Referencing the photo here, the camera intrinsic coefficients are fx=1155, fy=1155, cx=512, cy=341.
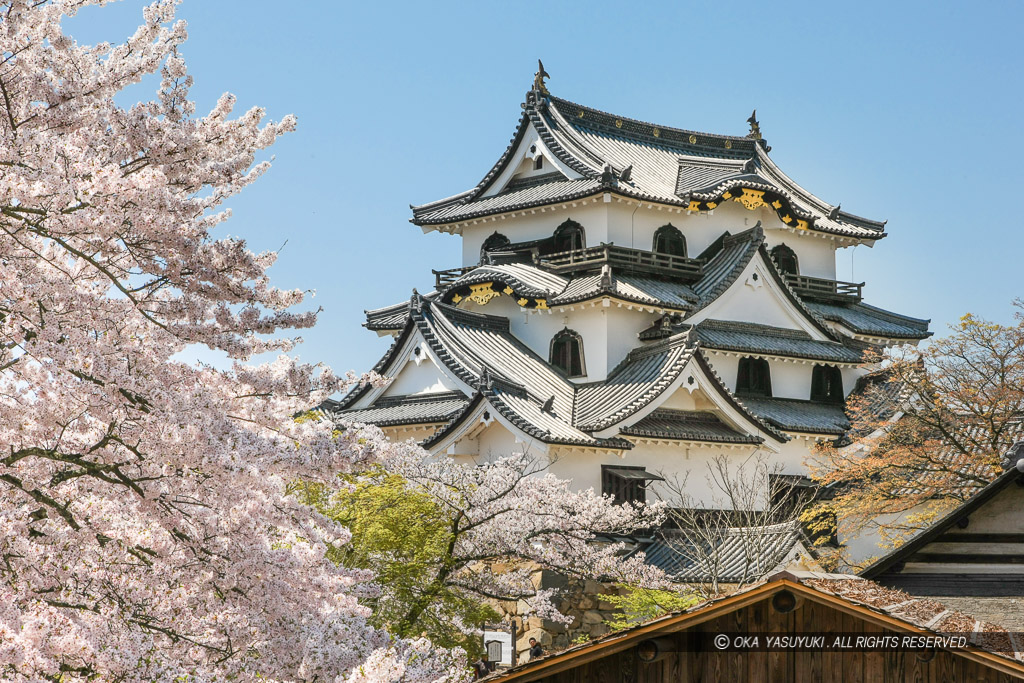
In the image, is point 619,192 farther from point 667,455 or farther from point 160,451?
point 160,451

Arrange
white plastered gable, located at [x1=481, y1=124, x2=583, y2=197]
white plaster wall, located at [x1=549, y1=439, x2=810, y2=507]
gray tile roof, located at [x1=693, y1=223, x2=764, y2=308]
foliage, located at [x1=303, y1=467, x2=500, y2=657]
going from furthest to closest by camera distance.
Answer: white plastered gable, located at [x1=481, y1=124, x2=583, y2=197] → gray tile roof, located at [x1=693, y1=223, x2=764, y2=308] → white plaster wall, located at [x1=549, y1=439, x2=810, y2=507] → foliage, located at [x1=303, y1=467, x2=500, y2=657]

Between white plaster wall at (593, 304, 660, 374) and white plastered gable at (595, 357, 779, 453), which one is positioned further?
white plaster wall at (593, 304, 660, 374)

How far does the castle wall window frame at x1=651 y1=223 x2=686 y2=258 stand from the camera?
1249 inches

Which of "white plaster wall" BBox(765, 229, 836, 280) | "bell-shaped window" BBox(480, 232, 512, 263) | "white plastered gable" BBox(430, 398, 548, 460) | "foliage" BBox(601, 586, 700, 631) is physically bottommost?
"foliage" BBox(601, 586, 700, 631)

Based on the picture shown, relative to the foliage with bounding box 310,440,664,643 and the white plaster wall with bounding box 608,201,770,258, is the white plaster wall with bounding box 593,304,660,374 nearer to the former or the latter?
the white plaster wall with bounding box 608,201,770,258

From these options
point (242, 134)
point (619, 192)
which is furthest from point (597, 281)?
point (242, 134)

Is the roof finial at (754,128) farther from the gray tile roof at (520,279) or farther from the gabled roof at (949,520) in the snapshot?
the gabled roof at (949,520)

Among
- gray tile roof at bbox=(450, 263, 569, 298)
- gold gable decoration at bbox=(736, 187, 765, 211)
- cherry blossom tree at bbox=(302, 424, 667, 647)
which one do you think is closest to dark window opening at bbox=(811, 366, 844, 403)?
gold gable decoration at bbox=(736, 187, 765, 211)

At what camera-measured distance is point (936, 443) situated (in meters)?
24.0

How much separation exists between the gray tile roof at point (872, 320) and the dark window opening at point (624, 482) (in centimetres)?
1028

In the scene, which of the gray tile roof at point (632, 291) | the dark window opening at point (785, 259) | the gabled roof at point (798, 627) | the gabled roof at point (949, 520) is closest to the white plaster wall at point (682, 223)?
the dark window opening at point (785, 259)

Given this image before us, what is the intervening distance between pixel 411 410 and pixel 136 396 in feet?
61.0

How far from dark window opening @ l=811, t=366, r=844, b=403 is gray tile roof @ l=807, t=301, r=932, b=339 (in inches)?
73.6

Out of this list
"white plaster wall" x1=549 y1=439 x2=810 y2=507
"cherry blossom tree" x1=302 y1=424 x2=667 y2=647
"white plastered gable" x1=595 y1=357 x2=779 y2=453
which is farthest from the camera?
"white plastered gable" x1=595 y1=357 x2=779 y2=453
